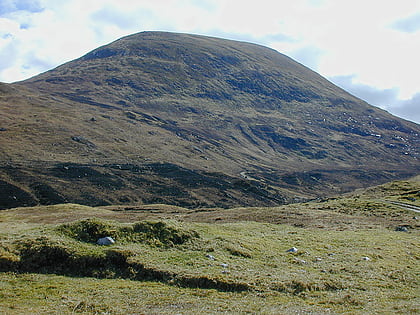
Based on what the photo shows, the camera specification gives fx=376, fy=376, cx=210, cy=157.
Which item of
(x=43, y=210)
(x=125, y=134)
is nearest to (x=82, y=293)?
(x=43, y=210)

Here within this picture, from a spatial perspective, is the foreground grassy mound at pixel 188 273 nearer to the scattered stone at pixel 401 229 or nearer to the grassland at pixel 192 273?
the grassland at pixel 192 273

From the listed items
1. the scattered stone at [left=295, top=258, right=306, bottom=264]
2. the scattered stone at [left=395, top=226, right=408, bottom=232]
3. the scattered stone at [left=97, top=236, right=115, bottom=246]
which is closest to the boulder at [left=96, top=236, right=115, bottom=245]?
the scattered stone at [left=97, top=236, right=115, bottom=246]

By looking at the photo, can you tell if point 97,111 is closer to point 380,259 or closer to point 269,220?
point 269,220

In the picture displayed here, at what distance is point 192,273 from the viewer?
59.8 feet

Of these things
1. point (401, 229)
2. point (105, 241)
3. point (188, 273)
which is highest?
point (401, 229)

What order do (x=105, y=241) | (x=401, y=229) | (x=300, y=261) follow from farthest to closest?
(x=401, y=229), (x=300, y=261), (x=105, y=241)

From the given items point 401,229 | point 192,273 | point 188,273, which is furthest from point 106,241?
point 401,229

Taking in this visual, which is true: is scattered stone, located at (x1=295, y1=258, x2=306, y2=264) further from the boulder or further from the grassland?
the boulder

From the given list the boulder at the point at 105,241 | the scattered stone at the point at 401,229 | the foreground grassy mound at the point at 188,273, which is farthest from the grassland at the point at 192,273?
the scattered stone at the point at 401,229

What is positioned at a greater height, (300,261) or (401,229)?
(401,229)

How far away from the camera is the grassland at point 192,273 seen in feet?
49.2

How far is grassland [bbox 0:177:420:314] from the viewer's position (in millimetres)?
15008

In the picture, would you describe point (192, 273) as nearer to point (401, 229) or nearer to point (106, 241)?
point (106, 241)

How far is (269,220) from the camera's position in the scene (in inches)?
1716
